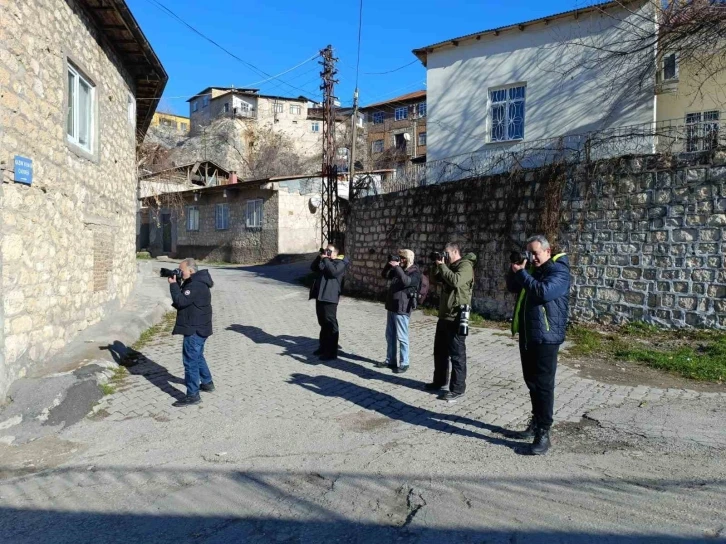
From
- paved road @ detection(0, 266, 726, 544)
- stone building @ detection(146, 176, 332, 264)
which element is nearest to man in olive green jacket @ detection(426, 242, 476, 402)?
paved road @ detection(0, 266, 726, 544)

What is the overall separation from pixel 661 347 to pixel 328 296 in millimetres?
5017

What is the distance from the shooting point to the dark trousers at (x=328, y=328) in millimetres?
7473

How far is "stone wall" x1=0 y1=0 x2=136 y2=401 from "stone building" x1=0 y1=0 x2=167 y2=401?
14 mm

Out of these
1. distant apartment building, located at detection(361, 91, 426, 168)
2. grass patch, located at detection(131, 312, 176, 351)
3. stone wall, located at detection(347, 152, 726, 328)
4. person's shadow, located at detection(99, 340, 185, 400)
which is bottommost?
person's shadow, located at detection(99, 340, 185, 400)

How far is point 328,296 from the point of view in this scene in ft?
24.6

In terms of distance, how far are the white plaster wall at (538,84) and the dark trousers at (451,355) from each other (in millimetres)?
10483

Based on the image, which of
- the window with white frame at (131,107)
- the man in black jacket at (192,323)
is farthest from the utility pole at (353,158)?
the man in black jacket at (192,323)

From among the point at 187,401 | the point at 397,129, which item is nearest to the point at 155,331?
the point at 187,401

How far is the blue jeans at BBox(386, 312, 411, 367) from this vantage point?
6.87 m

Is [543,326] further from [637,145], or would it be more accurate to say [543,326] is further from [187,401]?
[637,145]

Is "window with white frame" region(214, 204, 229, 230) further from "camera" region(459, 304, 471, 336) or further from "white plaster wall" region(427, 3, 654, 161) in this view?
"camera" region(459, 304, 471, 336)

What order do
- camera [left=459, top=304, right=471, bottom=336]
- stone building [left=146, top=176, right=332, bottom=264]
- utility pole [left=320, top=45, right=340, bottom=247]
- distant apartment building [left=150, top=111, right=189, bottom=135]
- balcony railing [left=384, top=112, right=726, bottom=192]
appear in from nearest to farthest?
camera [left=459, top=304, right=471, bottom=336]
balcony railing [left=384, top=112, right=726, bottom=192]
utility pole [left=320, top=45, right=340, bottom=247]
stone building [left=146, top=176, right=332, bottom=264]
distant apartment building [left=150, top=111, right=189, bottom=135]

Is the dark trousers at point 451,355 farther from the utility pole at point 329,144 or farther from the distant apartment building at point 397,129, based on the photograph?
the distant apartment building at point 397,129

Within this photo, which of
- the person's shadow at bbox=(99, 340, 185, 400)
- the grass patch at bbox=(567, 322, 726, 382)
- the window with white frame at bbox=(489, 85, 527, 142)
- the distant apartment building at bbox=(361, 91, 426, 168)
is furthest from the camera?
the distant apartment building at bbox=(361, 91, 426, 168)
